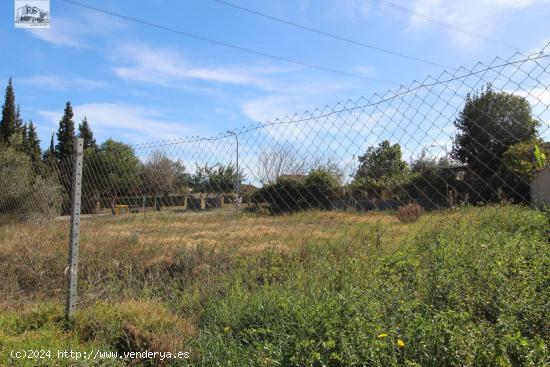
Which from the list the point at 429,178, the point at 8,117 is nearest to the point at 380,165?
the point at 429,178

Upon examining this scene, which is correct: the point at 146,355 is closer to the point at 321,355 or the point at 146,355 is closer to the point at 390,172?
the point at 321,355

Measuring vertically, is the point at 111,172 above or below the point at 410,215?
above

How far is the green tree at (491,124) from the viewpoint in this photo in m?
3.07

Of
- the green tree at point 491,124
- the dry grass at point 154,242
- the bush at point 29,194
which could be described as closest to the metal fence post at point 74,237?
the dry grass at point 154,242

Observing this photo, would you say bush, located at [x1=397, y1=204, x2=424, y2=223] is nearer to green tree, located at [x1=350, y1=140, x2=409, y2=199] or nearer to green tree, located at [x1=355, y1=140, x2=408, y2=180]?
green tree, located at [x1=350, y1=140, x2=409, y2=199]

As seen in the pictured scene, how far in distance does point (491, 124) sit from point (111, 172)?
4566mm

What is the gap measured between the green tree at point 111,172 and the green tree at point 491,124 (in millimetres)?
3891

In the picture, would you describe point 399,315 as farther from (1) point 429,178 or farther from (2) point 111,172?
(2) point 111,172

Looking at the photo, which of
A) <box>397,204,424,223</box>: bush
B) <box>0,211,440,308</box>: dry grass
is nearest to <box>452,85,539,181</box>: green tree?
<box>397,204,424,223</box>: bush

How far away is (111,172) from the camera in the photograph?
224 inches

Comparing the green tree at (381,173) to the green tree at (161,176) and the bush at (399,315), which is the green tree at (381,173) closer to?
the bush at (399,315)

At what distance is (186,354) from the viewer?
9.39 ft

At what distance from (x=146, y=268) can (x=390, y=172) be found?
3.41 metres

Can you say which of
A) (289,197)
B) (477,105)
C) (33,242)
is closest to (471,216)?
(289,197)
